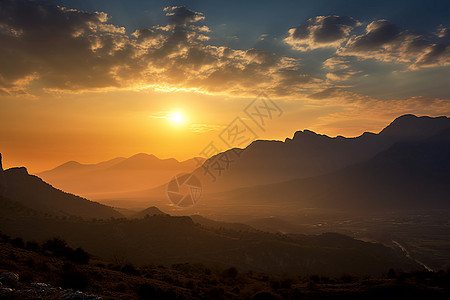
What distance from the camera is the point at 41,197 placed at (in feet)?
375

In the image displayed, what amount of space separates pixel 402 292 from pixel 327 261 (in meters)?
53.6

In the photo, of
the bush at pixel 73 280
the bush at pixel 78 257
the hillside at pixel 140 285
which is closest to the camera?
the hillside at pixel 140 285

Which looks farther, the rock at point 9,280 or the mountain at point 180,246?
the mountain at point 180,246

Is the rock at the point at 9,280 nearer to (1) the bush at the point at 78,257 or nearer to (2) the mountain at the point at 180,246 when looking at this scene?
(1) the bush at the point at 78,257

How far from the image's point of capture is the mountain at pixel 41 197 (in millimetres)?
104875

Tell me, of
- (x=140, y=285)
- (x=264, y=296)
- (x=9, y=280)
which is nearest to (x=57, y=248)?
(x=140, y=285)

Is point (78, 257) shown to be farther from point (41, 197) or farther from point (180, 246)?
point (41, 197)

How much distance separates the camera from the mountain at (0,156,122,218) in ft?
344

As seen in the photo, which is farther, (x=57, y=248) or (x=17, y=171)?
(x=17, y=171)

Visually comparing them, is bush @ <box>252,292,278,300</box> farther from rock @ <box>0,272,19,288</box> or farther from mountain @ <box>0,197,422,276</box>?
mountain @ <box>0,197,422,276</box>

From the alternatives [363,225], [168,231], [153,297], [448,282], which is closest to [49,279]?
[153,297]

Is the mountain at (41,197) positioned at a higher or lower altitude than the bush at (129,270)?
higher

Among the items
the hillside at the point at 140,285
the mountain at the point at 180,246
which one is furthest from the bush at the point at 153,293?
the mountain at the point at 180,246

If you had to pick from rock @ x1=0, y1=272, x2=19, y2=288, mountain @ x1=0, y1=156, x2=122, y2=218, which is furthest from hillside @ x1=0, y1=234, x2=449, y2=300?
mountain @ x1=0, y1=156, x2=122, y2=218
